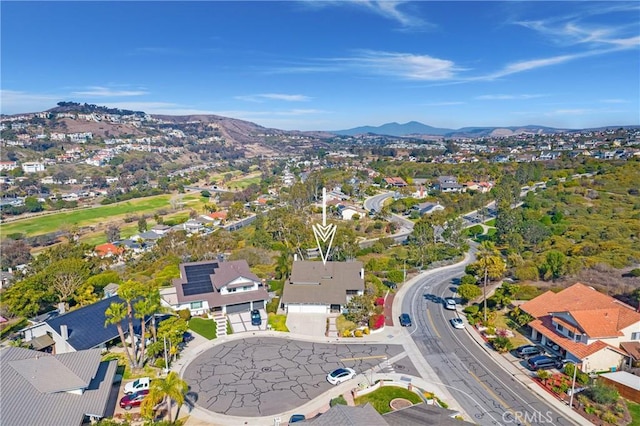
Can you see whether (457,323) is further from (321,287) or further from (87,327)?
(87,327)

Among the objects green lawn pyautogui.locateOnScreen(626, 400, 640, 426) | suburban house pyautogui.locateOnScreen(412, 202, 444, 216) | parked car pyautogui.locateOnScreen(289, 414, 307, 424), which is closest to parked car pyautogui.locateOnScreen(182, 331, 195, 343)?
parked car pyautogui.locateOnScreen(289, 414, 307, 424)

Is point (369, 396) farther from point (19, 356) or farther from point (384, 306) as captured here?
point (19, 356)

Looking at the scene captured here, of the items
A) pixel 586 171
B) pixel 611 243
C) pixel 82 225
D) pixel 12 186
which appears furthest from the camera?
pixel 12 186

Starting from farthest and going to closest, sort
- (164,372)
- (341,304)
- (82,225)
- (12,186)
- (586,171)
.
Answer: (12,186) < (586,171) < (82,225) < (341,304) < (164,372)

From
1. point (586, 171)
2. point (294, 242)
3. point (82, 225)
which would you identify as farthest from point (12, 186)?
point (586, 171)

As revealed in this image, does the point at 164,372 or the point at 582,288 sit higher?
the point at 582,288

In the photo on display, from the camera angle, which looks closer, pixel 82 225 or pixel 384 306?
pixel 384 306

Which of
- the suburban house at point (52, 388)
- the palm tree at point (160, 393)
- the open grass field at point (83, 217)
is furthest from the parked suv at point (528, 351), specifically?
the open grass field at point (83, 217)
